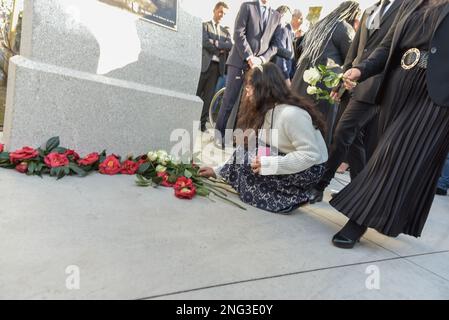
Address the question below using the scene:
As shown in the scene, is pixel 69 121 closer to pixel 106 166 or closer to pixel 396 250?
pixel 106 166

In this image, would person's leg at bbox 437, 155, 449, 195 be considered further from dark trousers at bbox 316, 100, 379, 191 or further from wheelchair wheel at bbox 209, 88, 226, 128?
wheelchair wheel at bbox 209, 88, 226, 128

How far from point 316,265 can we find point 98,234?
1.00 m

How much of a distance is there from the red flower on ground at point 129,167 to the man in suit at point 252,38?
2164mm

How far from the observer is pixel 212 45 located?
5.92m

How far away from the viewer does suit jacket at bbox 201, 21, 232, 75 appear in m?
5.90

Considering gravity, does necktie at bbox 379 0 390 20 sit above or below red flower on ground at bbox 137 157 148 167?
above

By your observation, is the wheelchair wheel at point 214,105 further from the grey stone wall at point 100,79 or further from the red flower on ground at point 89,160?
the red flower on ground at point 89,160

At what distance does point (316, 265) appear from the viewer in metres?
1.67

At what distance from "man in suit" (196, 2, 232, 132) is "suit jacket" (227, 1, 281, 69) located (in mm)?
1515

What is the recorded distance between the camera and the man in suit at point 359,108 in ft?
8.91

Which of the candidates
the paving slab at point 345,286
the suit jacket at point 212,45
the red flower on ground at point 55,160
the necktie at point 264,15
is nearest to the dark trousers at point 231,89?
the necktie at point 264,15

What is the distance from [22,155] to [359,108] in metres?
2.35

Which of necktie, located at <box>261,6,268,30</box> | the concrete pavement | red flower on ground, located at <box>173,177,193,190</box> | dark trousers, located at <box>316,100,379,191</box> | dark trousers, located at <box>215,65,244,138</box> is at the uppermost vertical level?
necktie, located at <box>261,6,268,30</box>

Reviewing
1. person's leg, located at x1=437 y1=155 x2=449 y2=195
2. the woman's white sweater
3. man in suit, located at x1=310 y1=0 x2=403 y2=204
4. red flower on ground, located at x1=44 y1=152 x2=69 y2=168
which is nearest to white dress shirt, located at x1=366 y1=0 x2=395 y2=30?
man in suit, located at x1=310 y1=0 x2=403 y2=204
